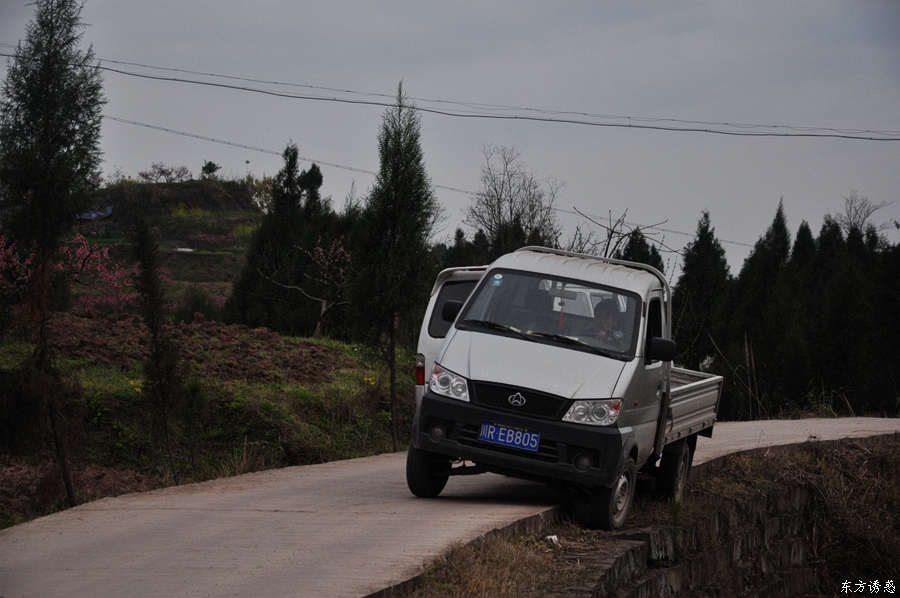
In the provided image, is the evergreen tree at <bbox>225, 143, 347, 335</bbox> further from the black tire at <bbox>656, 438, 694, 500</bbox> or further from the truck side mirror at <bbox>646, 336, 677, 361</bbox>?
the truck side mirror at <bbox>646, 336, 677, 361</bbox>

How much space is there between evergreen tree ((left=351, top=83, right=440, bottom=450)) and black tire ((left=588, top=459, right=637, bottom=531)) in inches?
382

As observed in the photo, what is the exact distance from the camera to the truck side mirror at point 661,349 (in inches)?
360

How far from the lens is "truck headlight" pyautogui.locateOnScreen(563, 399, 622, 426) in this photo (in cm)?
849

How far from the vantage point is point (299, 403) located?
21.8 meters

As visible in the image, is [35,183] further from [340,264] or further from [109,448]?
[340,264]

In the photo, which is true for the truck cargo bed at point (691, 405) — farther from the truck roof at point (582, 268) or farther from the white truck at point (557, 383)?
the truck roof at point (582, 268)

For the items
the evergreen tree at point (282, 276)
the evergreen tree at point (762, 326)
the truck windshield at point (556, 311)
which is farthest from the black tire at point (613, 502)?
the evergreen tree at point (762, 326)

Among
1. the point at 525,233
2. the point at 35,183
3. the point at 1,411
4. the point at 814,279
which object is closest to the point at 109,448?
the point at 1,411

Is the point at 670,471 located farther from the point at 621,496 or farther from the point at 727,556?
the point at 621,496

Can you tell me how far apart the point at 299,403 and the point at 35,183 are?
885 centimetres

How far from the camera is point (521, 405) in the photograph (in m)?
8.60

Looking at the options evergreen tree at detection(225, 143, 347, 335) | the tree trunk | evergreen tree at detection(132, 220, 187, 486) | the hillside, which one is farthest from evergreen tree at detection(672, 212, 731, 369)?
evergreen tree at detection(132, 220, 187, 486)

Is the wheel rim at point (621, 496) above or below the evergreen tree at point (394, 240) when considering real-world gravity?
below

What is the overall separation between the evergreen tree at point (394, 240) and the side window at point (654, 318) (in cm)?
884
